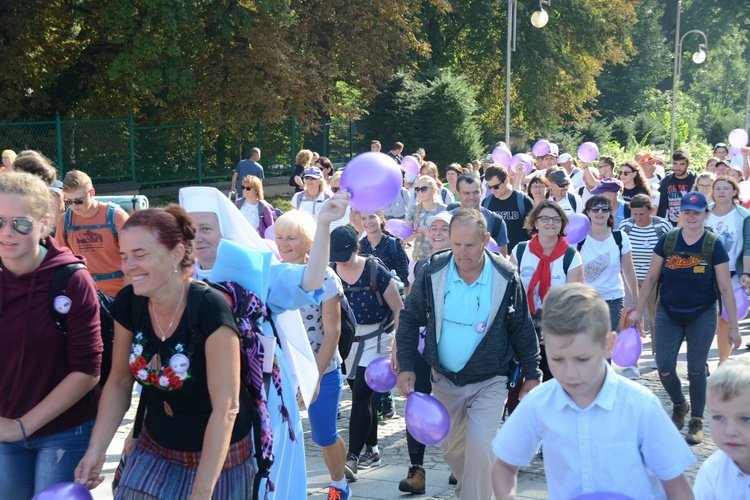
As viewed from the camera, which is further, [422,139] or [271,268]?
[422,139]

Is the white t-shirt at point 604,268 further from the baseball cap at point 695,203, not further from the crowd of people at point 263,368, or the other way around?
the crowd of people at point 263,368

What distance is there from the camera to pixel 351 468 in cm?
653

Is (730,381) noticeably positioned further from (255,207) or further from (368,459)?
(255,207)

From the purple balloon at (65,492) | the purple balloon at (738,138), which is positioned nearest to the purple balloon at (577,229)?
the purple balloon at (65,492)

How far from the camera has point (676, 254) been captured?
7.21 metres

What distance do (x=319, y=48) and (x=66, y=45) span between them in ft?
25.1

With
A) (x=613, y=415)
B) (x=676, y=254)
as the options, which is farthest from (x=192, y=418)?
(x=676, y=254)

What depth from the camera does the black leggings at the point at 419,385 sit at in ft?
19.6

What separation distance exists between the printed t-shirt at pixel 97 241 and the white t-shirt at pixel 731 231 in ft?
18.6

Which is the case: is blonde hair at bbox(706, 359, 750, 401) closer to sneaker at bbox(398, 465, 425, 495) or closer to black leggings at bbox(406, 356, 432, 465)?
black leggings at bbox(406, 356, 432, 465)

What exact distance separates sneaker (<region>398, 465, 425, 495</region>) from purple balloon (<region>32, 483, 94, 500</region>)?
9.97 ft

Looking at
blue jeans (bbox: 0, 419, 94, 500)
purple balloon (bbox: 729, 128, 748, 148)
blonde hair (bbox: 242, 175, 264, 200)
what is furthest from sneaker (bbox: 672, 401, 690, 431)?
purple balloon (bbox: 729, 128, 748, 148)

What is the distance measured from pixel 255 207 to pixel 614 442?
24.2 ft

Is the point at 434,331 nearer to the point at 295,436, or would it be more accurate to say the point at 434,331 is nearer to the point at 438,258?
the point at 438,258
